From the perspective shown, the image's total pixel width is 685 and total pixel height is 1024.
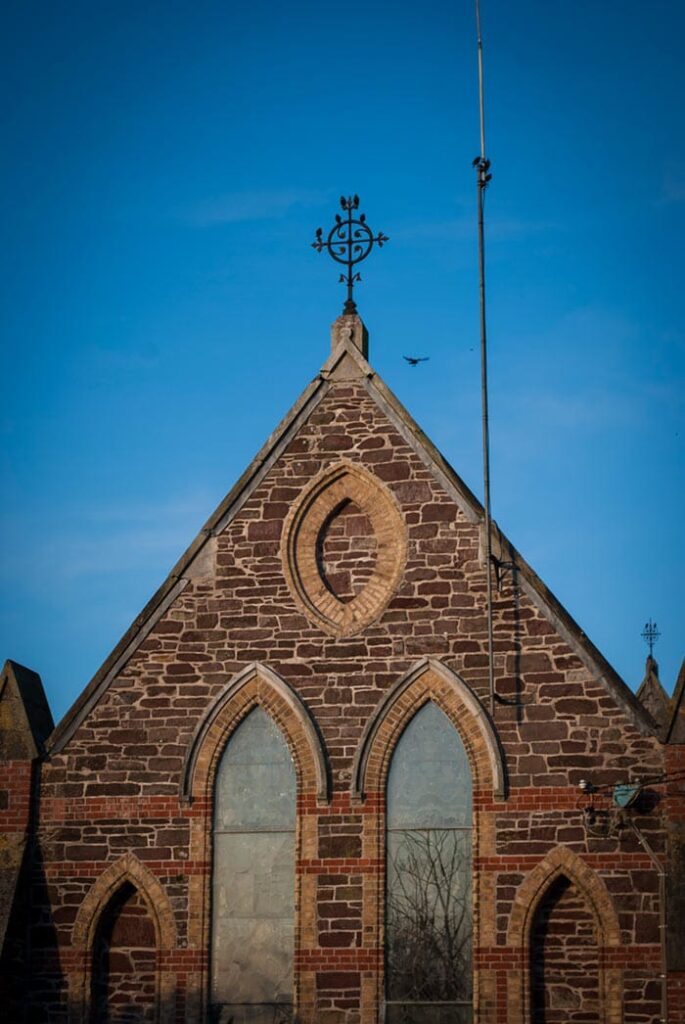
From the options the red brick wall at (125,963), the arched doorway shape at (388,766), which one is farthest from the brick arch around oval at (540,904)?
the red brick wall at (125,963)

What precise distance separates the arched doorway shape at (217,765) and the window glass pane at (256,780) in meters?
0.10

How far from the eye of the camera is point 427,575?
84.1 feet

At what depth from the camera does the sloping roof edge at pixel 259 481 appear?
979 inches

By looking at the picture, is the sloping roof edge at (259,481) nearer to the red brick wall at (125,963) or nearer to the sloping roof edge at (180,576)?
the sloping roof edge at (180,576)

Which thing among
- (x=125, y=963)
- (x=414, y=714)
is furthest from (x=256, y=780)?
(x=125, y=963)

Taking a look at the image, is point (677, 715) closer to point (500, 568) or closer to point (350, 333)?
point (500, 568)

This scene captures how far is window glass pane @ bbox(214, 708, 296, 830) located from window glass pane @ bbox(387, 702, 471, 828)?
1.42 meters

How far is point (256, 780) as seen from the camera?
25344mm

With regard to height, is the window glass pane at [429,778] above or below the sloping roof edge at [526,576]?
below

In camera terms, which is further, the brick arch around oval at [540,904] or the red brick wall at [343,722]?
the red brick wall at [343,722]

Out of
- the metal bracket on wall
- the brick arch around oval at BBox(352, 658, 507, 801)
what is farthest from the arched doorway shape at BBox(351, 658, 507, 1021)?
the metal bracket on wall

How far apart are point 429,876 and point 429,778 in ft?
4.14

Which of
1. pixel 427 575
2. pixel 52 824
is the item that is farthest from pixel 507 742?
pixel 52 824

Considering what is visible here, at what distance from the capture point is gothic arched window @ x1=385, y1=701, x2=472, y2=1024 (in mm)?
24094
